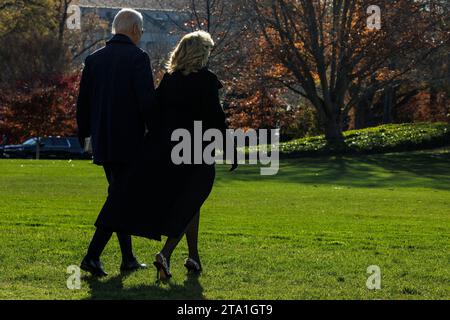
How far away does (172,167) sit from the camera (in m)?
8.14

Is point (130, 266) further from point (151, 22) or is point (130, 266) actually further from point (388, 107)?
point (151, 22)

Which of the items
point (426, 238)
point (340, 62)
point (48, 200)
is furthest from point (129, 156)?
point (340, 62)

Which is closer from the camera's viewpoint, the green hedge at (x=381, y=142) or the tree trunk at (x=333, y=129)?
the green hedge at (x=381, y=142)

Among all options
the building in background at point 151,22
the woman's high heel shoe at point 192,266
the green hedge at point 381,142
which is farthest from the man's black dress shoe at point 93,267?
the building in background at point 151,22

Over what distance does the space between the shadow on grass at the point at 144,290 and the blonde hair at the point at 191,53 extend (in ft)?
5.74

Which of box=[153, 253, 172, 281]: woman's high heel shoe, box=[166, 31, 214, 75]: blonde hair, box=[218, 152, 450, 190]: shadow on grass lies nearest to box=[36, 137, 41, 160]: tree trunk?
box=[218, 152, 450, 190]: shadow on grass

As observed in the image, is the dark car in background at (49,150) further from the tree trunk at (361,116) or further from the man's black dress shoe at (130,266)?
the man's black dress shoe at (130,266)

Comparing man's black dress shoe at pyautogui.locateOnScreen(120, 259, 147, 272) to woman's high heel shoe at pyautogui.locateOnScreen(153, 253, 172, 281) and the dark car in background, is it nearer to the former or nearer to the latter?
woman's high heel shoe at pyautogui.locateOnScreen(153, 253, 172, 281)

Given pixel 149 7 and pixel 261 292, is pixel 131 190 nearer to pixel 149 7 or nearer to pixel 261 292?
pixel 261 292

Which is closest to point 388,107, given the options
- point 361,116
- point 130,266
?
point 361,116

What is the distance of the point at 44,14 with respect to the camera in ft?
179

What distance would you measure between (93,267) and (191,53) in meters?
1.95

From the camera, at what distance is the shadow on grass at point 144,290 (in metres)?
7.04

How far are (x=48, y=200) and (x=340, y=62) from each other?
940 inches
